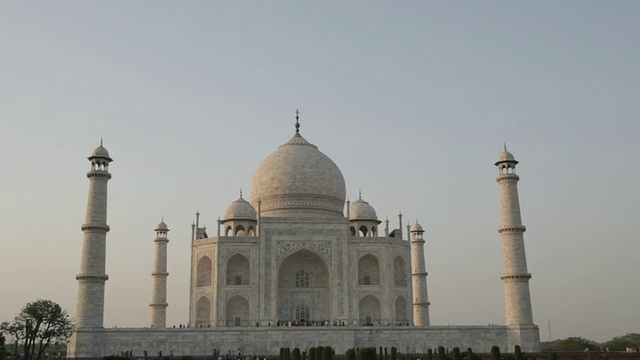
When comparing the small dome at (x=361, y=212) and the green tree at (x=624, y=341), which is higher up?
the small dome at (x=361, y=212)

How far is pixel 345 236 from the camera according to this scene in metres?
31.6

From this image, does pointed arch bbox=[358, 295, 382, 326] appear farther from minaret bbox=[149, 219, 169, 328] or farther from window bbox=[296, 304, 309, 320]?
minaret bbox=[149, 219, 169, 328]

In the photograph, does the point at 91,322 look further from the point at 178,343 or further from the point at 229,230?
the point at 229,230

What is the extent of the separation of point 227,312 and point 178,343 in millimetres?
4306

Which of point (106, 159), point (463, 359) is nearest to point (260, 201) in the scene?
point (106, 159)

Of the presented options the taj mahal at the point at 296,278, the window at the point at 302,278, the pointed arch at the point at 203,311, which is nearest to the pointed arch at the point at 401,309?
the taj mahal at the point at 296,278

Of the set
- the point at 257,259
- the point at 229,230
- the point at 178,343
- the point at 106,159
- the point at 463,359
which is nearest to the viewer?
the point at 463,359

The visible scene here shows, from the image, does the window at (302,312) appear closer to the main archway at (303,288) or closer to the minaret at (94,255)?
the main archway at (303,288)

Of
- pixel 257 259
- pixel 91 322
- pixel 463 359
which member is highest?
pixel 257 259

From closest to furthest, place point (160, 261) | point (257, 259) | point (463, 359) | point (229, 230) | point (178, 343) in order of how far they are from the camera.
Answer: point (463, 359) → point (178, 343) → point (257, 259) → point (229, 230) → point (160, 261)

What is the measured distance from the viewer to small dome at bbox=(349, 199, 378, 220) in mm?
34750

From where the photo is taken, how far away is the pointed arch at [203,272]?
3145 centimetres

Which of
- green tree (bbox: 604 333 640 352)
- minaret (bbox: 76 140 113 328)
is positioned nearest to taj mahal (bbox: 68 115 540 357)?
minaret (bbox: 76 140 113 328)

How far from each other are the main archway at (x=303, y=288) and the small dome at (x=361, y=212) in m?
3.57
